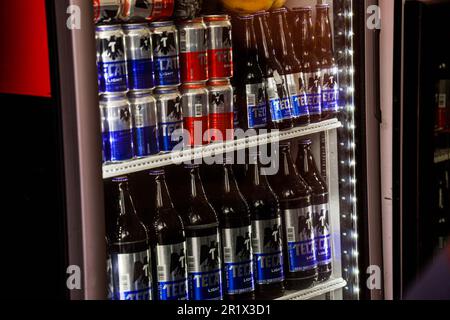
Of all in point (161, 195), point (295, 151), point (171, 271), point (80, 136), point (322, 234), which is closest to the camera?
point (80, 136)

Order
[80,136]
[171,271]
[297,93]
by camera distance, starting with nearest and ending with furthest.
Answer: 1. [80,136]
2. [171,271]
3. [297,93]

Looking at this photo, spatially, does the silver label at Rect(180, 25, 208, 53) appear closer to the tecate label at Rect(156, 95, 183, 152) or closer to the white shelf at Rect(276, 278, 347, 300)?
the tecate label at Rect(156, 95, 183, 152)

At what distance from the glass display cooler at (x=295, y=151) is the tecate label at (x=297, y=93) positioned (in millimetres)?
64

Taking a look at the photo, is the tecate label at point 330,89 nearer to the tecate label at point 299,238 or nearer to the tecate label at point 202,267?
the tecate label at point 299,238

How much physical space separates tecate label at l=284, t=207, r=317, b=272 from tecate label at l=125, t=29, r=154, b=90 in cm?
82

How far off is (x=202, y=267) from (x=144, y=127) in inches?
20.5

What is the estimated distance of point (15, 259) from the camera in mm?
2295

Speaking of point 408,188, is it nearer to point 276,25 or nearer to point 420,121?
point 420,121

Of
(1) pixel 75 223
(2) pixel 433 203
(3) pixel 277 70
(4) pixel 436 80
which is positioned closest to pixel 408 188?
(2) pixel 433 203

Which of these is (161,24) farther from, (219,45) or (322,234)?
(322,234)

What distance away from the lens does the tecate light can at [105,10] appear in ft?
7.48

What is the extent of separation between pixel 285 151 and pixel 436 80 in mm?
607

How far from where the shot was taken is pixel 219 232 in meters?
2.73

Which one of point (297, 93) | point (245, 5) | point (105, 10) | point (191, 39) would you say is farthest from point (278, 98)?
point (105, 10)
